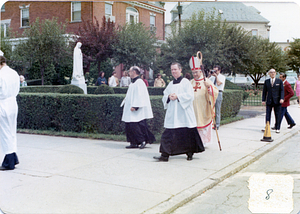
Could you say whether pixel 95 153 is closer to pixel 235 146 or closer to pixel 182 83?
pixel 182 83

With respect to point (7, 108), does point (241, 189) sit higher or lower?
lower

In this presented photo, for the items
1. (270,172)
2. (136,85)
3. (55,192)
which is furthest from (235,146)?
(55,192)

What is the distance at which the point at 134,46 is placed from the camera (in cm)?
2342

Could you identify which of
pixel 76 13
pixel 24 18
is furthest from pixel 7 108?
pixel 24 18

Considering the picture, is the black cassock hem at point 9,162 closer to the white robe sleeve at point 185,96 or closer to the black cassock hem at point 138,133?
the black cassock hem at point 138,133

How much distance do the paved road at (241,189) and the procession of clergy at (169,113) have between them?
44.3 inches

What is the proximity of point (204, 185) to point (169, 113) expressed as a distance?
5.97 feet

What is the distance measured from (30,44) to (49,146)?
51.8ft

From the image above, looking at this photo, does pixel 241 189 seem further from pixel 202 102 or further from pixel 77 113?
pixel 77 113

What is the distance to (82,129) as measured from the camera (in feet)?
31.0

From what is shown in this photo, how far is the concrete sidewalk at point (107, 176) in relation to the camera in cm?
411

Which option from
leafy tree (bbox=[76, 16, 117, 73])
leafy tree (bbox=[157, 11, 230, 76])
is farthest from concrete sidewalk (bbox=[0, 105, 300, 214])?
leafy tree (bbox=[76, 16, 117, 73])

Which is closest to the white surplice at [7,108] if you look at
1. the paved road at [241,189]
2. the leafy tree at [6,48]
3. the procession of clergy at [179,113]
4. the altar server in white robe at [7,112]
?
the altar server in white robe at [7,112]

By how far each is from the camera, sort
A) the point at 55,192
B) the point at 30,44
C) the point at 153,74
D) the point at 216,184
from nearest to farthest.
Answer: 1. the point at 55,192
2. the point at 216,184
3. the point at 30,44
4. the point at 153,74
